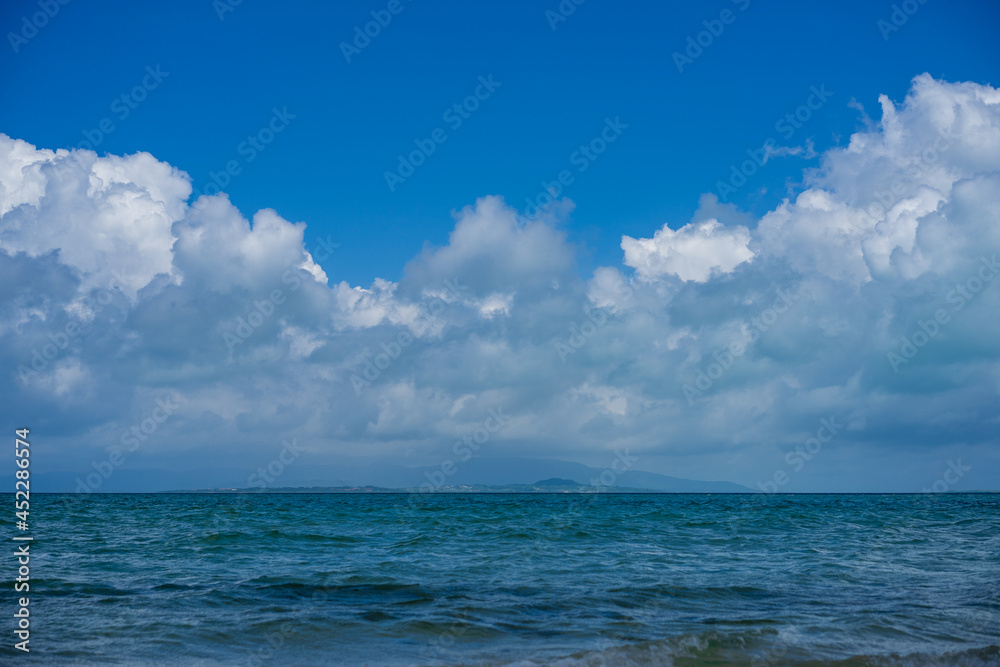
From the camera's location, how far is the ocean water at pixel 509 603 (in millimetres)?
11383

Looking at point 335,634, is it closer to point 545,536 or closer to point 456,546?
point 456,546

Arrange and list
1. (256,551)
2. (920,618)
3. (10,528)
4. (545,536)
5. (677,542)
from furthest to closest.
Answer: (10,528), (545,536), (677,542), (256,551), (920,618)

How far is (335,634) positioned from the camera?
42.0ft

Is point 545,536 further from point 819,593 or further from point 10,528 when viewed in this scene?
point 10,528

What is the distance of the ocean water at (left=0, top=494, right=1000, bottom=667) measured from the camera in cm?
1138

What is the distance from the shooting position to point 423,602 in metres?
15.5

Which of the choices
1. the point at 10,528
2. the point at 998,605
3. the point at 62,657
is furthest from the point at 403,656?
the point at 10,528

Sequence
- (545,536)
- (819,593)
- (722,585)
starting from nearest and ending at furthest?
(819,593)
(722,585)
(545,536)

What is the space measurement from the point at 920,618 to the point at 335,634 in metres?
12.6

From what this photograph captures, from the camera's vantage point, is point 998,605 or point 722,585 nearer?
point 998,605

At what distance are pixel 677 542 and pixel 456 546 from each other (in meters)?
10.3

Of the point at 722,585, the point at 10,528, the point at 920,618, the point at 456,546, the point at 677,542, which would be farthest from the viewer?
the point at 10,528

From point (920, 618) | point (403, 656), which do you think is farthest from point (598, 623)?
point (920, 618)

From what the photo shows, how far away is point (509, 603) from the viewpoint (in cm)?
1535
